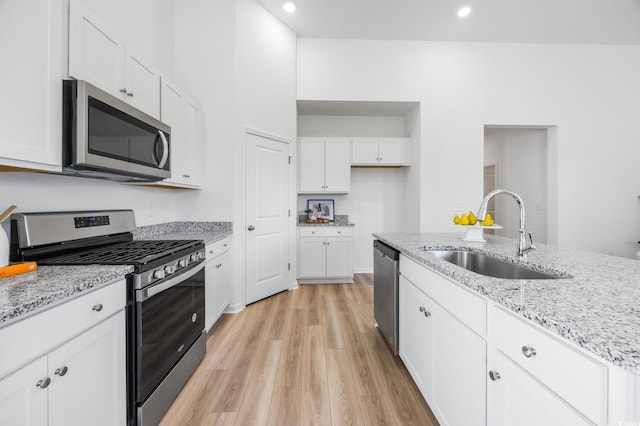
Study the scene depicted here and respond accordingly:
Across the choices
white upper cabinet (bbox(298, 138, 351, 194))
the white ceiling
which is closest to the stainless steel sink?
white upper cabinet (bbox(298, 138, 351, 194))

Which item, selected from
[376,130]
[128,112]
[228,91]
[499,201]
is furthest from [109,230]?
[499,201]

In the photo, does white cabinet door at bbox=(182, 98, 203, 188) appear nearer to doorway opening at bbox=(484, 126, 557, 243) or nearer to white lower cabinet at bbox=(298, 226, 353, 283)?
white lower cabinet at bbox=(298, 226, 353, 283)

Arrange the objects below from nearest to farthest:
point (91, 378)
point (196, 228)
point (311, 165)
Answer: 1. point (91, 378)
2. point (196, 228)
3. point (311, 165)

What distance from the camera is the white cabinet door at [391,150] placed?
13.7ft

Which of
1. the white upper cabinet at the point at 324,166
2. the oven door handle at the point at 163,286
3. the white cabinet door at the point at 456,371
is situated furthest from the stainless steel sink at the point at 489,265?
the white upper cabinet at the point at 324,166

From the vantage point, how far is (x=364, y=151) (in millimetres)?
4148

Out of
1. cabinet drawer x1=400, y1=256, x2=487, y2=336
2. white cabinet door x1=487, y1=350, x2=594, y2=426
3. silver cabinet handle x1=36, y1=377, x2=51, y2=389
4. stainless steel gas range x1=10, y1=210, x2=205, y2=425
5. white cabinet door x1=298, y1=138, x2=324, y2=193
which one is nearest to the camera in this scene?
white cabinet door x1=487, y1=350, x2=594, y2=426

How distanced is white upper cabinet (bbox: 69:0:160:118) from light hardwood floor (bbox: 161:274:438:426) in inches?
73.8

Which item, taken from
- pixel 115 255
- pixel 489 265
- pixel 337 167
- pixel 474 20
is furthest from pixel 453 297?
pixel 474 20

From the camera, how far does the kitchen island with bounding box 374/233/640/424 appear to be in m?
0.56

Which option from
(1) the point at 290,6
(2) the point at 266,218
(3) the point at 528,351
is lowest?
(3) the point at 528,351

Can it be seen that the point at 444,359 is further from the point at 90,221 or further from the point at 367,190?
the point at 367,190

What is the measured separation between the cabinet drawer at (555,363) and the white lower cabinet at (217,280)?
2.00 metres

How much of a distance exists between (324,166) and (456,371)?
3.29m
